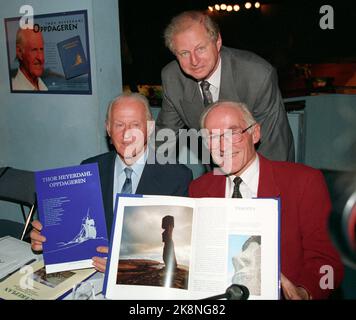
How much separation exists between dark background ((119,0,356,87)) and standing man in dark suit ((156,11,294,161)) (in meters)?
5.82

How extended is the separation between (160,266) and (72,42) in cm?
234

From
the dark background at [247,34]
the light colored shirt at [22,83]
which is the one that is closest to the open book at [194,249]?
the light colored shirt at [22,83]

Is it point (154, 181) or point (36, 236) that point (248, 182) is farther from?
point (36, 236)

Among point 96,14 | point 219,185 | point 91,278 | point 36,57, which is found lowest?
point 91,278

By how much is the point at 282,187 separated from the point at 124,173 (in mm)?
854

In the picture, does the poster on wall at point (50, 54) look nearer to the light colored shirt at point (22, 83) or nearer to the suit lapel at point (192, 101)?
the light colored shirt at point (22, 83)

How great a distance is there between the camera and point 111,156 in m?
Result: 2.20

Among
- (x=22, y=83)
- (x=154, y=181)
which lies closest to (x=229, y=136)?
(x=154, y=181)

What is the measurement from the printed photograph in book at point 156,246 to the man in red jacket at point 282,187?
0.44m

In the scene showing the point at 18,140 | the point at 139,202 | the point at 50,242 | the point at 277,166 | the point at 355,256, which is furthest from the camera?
the point at 18,140

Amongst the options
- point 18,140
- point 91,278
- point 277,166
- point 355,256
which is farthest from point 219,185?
point 18,140

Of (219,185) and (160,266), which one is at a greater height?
(219,185)

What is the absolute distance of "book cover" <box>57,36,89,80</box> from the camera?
10.2 ft

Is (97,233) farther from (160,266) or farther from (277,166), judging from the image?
(277,166)
